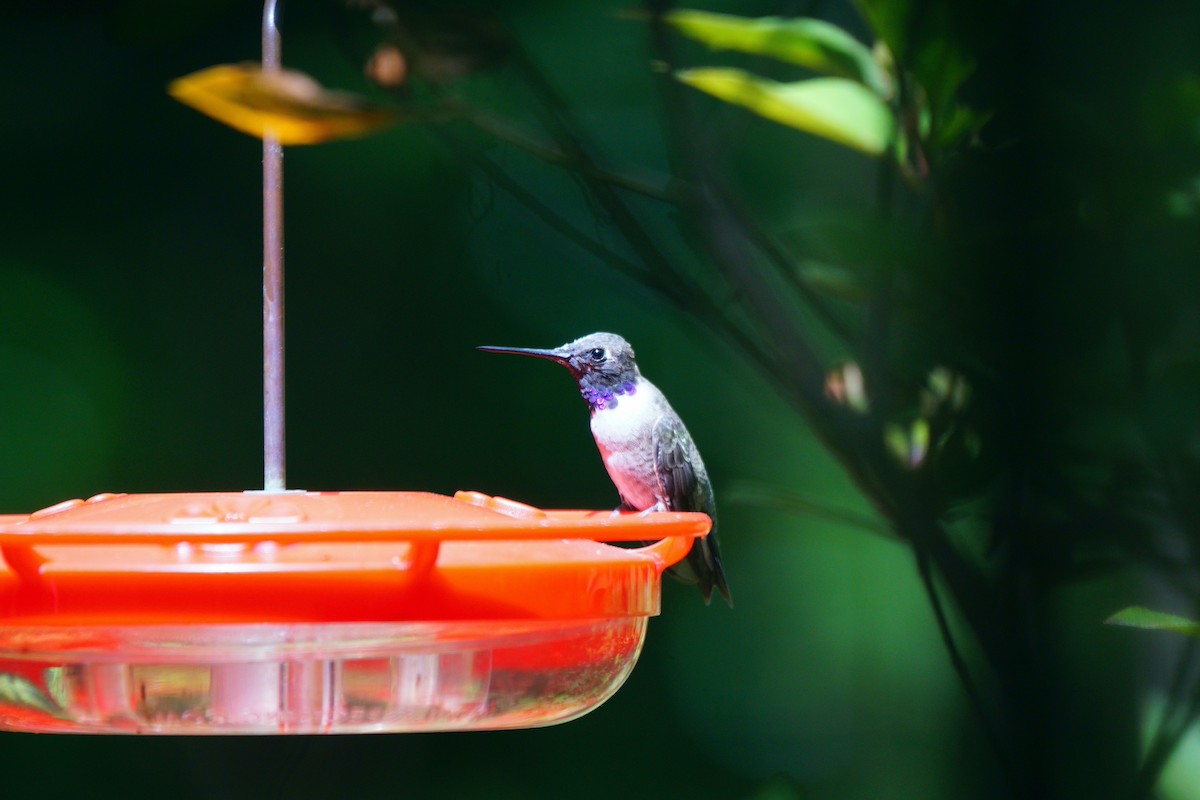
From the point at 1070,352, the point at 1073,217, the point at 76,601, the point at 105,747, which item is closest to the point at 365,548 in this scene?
the point at 76,601

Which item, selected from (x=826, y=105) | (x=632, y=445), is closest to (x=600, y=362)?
(x=632, y=445)

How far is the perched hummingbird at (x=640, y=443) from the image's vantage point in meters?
1.95

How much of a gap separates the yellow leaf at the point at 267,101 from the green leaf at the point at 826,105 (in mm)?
623

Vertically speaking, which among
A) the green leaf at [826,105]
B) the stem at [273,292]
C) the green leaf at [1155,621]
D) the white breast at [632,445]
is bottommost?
the green leaf at [1155,621]

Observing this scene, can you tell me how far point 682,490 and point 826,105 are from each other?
0.64 metres

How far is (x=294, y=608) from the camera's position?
87cm

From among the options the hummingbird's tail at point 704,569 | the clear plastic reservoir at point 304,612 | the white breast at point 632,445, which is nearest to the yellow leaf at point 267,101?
the clear plastic reservoir at point 304,612

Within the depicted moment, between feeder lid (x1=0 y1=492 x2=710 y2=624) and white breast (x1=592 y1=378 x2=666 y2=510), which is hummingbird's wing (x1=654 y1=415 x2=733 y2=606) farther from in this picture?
feeder lid (x1=0 y1=492 x2=710 y2=624)

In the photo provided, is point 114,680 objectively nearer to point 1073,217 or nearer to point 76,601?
point 76,601

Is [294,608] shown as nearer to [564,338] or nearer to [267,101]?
[267,101]

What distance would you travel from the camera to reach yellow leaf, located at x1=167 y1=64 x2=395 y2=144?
115 cm

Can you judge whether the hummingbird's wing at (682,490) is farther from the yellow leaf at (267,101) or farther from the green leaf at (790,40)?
the yellow leaf at (267,101)

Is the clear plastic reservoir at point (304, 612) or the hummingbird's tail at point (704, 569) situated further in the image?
the hummingbird's tail at point (704, 569)

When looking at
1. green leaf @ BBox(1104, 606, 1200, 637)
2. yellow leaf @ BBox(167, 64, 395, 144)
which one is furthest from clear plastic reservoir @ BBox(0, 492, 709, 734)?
green leaf @ BBox(1104, 606, 1200, 637)
